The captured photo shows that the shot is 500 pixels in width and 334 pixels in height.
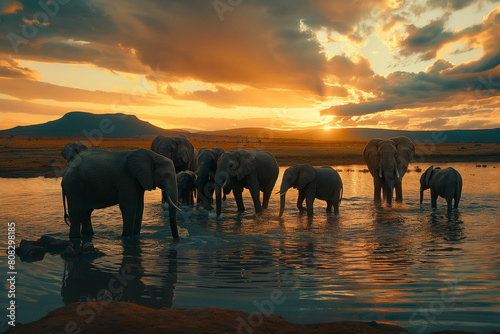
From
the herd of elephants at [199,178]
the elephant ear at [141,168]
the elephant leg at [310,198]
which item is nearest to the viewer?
the elephant ear at [141,168]

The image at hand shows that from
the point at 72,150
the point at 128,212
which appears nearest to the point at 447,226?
the point at 128,212

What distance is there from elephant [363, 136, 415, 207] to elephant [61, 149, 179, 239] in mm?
11327

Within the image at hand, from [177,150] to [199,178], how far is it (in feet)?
12.0

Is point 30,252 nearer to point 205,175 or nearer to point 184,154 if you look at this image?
point 205,175

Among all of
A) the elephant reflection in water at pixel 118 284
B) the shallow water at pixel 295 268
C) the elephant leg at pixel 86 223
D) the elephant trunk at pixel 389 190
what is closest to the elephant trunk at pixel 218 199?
the shallow water at pixel 295 268

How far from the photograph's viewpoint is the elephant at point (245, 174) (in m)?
15.7

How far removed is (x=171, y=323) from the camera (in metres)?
5.19

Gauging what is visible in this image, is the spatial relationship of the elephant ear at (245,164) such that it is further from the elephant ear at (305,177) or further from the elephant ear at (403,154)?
the elephant ear at (403,154)

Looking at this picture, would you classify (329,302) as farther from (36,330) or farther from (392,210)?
(392,210)

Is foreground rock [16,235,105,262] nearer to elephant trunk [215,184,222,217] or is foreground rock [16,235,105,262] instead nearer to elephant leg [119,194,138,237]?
elephant leg [119,194,138,237]

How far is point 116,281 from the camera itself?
793 cm

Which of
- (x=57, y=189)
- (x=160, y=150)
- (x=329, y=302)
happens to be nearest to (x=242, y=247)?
(x=329, y=302)

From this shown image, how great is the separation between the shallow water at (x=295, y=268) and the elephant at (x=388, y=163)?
2.81m

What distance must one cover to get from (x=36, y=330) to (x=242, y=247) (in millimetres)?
6318
